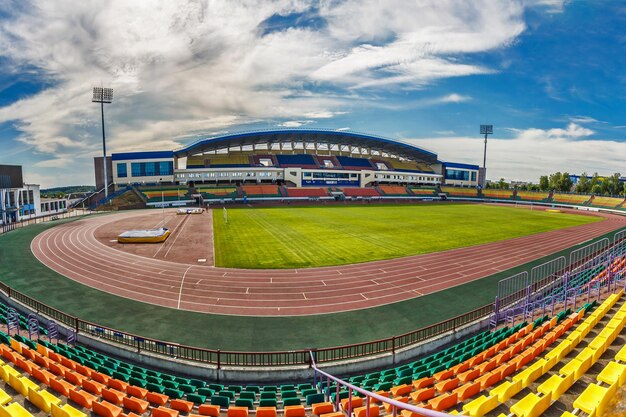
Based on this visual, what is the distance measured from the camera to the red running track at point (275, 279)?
17578 mm

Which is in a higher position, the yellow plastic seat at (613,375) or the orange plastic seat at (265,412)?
the yellow plastic seat at (613,375)

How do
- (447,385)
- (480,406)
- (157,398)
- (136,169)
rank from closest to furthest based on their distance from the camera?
(480,406), (157,398), (447,385), (136,169)

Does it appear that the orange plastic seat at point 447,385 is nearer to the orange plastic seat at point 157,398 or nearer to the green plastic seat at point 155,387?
the orange plastic seat at point 157,398

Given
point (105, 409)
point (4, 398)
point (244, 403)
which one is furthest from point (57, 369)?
point (244, 403)

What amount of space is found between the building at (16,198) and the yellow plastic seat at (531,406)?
5915 cm

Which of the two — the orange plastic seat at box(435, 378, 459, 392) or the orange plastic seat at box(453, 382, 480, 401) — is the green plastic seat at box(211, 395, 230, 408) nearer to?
the orange plastic seat at box(435, 378, 459, 392)

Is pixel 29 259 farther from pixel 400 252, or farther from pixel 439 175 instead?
pixel 439 175

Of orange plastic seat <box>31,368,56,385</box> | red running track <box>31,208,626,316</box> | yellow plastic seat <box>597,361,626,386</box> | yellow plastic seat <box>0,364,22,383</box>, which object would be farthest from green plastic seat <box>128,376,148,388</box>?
yellow plastic seat <box>597,361,626,386</box>

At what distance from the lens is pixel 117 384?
907 centimetres

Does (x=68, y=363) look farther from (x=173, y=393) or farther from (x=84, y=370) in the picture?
(x=173, y=393)

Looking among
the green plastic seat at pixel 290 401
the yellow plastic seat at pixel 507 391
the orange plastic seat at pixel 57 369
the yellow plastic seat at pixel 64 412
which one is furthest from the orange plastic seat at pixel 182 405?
the yellow plastic seat at pixel 507 391

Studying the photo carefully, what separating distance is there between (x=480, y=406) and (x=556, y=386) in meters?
1.99

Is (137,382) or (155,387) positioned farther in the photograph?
(137,382)

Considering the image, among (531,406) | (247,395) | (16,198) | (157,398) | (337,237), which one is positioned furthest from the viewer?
(16,198)
